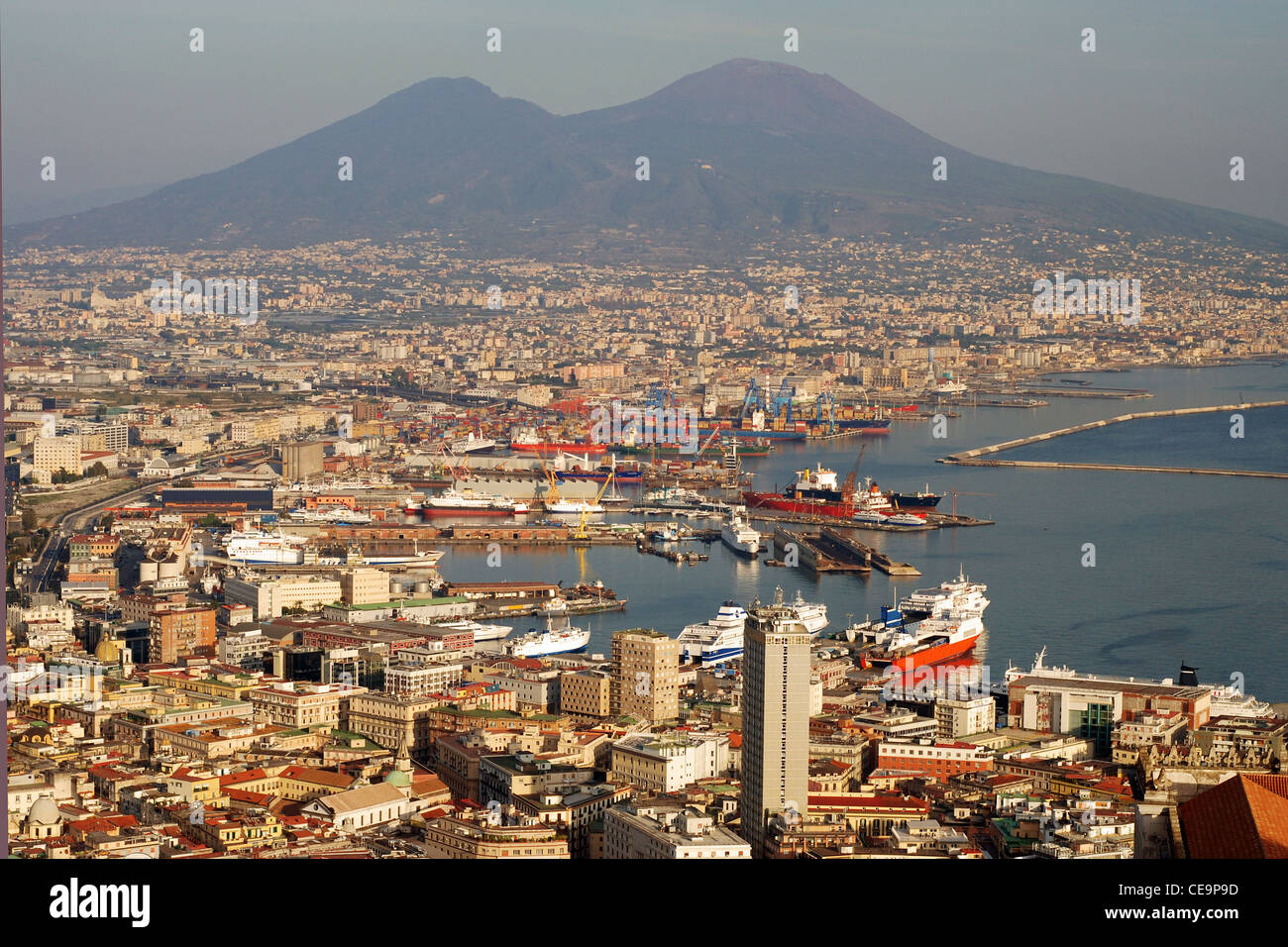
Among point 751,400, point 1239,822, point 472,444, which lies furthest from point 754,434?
point 1239,822

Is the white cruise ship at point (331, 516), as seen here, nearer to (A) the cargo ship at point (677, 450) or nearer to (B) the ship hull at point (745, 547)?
(B) the ship hull at point (745, 547)

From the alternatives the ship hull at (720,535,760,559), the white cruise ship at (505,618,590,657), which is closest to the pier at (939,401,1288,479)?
the ship hull at (720,535,760,559)

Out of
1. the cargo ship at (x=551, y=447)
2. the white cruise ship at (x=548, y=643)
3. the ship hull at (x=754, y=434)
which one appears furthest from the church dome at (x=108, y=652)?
the ship hull at (x=754, y=434)

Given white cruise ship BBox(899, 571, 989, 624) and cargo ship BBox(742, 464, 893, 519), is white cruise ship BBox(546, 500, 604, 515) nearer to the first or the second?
cargo ship BBox(742, 464, 893, 519)

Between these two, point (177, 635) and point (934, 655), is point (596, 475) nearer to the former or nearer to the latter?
point (934, 655)
